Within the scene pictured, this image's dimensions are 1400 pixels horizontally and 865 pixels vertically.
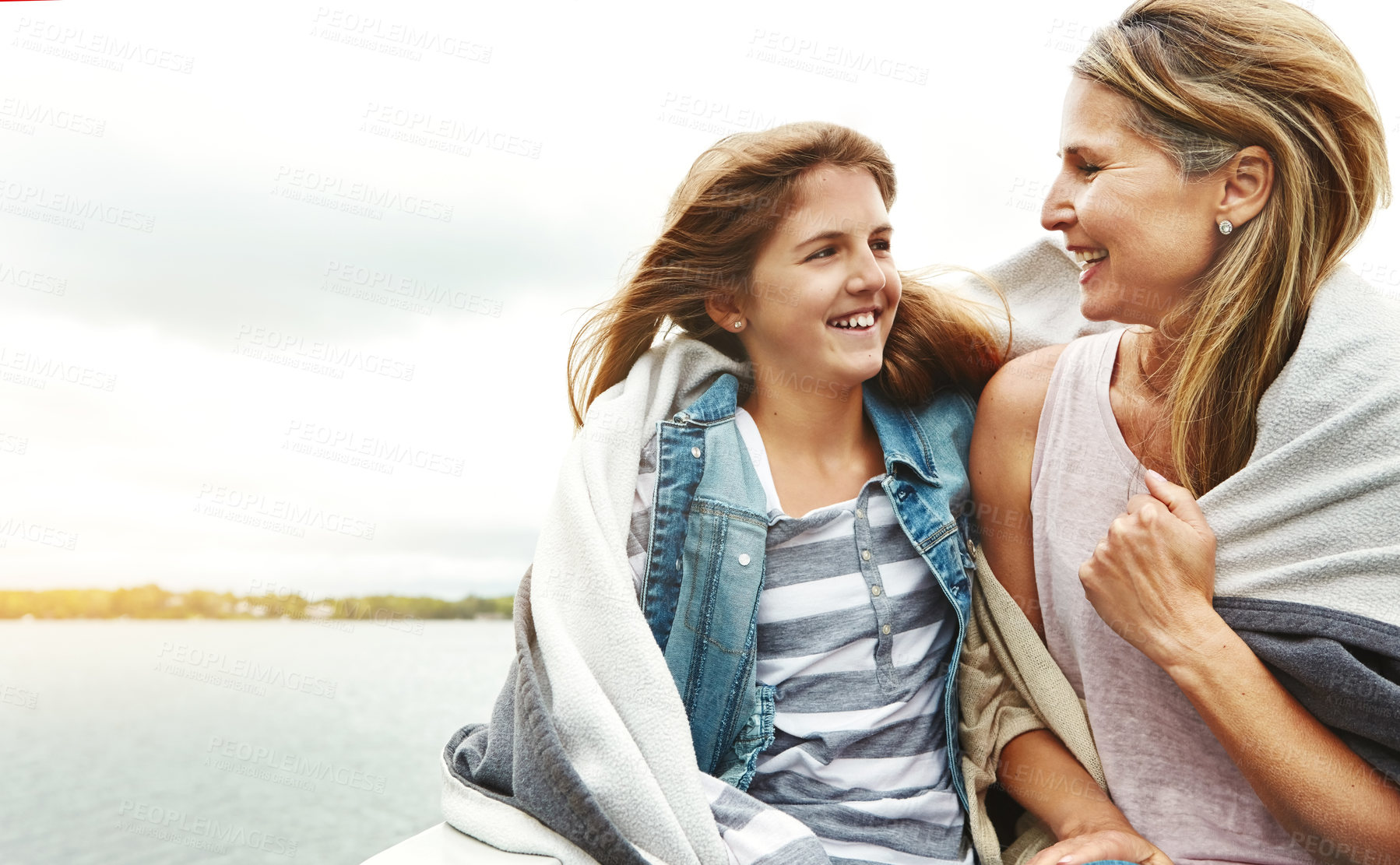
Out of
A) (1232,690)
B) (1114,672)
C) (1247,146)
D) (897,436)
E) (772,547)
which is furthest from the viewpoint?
(897,436)

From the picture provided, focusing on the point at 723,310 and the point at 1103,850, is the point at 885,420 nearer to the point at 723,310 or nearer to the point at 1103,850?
the point at 723,310

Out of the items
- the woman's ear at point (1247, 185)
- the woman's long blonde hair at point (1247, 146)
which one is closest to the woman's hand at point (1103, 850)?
the woman's long blonde hair at point (1247, 146)

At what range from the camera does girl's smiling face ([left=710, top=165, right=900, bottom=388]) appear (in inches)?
73.0

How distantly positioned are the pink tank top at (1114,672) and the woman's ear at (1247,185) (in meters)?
0.33

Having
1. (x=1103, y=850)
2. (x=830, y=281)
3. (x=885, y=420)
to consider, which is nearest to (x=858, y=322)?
(x=830, y=281)

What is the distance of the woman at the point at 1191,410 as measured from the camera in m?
1.43

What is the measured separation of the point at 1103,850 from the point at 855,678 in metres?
0.48

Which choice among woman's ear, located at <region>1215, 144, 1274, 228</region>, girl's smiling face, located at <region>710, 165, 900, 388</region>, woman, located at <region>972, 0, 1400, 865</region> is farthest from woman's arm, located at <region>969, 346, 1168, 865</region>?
woman's ear, located at <region>1215, 144, 1274, 228</region>

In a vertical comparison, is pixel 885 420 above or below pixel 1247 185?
below

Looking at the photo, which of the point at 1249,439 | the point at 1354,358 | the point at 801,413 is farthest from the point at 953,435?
the point at 1354,358

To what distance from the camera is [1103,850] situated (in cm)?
150

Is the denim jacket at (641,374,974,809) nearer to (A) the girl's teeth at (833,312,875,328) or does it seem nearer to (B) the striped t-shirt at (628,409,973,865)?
(B) the striped t-shirt at (628,409,973,865)

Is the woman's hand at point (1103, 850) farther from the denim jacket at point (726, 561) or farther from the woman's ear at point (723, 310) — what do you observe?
the woman's ear at point (723, 310)

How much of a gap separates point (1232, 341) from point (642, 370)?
1075 millimetres
